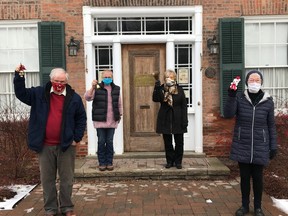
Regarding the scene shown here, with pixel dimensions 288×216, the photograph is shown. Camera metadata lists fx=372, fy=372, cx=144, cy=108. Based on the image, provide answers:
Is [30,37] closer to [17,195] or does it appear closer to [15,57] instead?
[15,57]

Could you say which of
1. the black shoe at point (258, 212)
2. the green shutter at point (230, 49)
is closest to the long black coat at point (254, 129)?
the black shoe at point (258, 212)

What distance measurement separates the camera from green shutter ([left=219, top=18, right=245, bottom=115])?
767 centimetres

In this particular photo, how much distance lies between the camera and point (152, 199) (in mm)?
5727

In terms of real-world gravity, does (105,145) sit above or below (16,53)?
below

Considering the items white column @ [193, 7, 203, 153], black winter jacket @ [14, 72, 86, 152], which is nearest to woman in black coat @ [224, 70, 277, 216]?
black winter jacket @ [14, 72, 86, 152]

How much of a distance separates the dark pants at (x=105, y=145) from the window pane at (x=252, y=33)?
3.64 meters

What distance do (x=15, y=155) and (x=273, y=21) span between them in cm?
590

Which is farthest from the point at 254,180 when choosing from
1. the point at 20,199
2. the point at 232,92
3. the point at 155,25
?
the point at 155,25

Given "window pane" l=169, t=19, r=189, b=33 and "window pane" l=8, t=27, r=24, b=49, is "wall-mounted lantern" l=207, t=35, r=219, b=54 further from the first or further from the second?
"window pane" l=8, t=27, r=24, b=49

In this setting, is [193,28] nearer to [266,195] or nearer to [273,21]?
[273,21]

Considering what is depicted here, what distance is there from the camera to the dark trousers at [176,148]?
6848 mm

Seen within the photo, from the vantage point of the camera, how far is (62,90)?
4793mm

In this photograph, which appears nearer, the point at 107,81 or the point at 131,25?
the point at 107,81

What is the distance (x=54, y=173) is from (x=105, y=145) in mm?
1973
